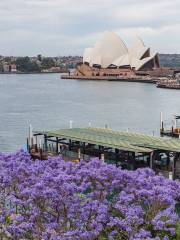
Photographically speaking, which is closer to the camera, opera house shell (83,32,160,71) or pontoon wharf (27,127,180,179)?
pontoon wharf (27,127,180,179)

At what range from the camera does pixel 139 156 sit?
568 inches

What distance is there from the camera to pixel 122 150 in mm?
14352

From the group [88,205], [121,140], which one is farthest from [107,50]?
[88,205]

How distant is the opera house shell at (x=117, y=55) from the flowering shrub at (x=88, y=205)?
84357 millimetres

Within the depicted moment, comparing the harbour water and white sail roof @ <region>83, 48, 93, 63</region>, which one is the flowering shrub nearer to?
the harbour water

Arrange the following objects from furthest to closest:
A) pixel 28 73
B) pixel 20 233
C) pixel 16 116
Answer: pixel 28 73, pixel 16 116, pixel 20 233

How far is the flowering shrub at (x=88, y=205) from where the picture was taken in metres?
5.77

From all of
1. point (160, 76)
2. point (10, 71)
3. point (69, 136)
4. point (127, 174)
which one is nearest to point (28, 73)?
point (10, 71)

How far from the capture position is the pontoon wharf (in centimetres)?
1354

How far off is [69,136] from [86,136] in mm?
549

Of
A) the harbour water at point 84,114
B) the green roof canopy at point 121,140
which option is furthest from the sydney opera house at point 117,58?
the green roof canopy at point 121,140

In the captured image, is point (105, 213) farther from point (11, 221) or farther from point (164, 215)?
point (11, 221)

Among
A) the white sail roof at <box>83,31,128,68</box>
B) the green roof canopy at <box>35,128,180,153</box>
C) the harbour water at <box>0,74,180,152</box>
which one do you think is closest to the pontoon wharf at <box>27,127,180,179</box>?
the green roof canopy at <box>35,128,180,153</box>

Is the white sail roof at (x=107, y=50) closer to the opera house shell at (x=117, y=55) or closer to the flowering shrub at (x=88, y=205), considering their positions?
the opera house shell at (x=117, y=55)
